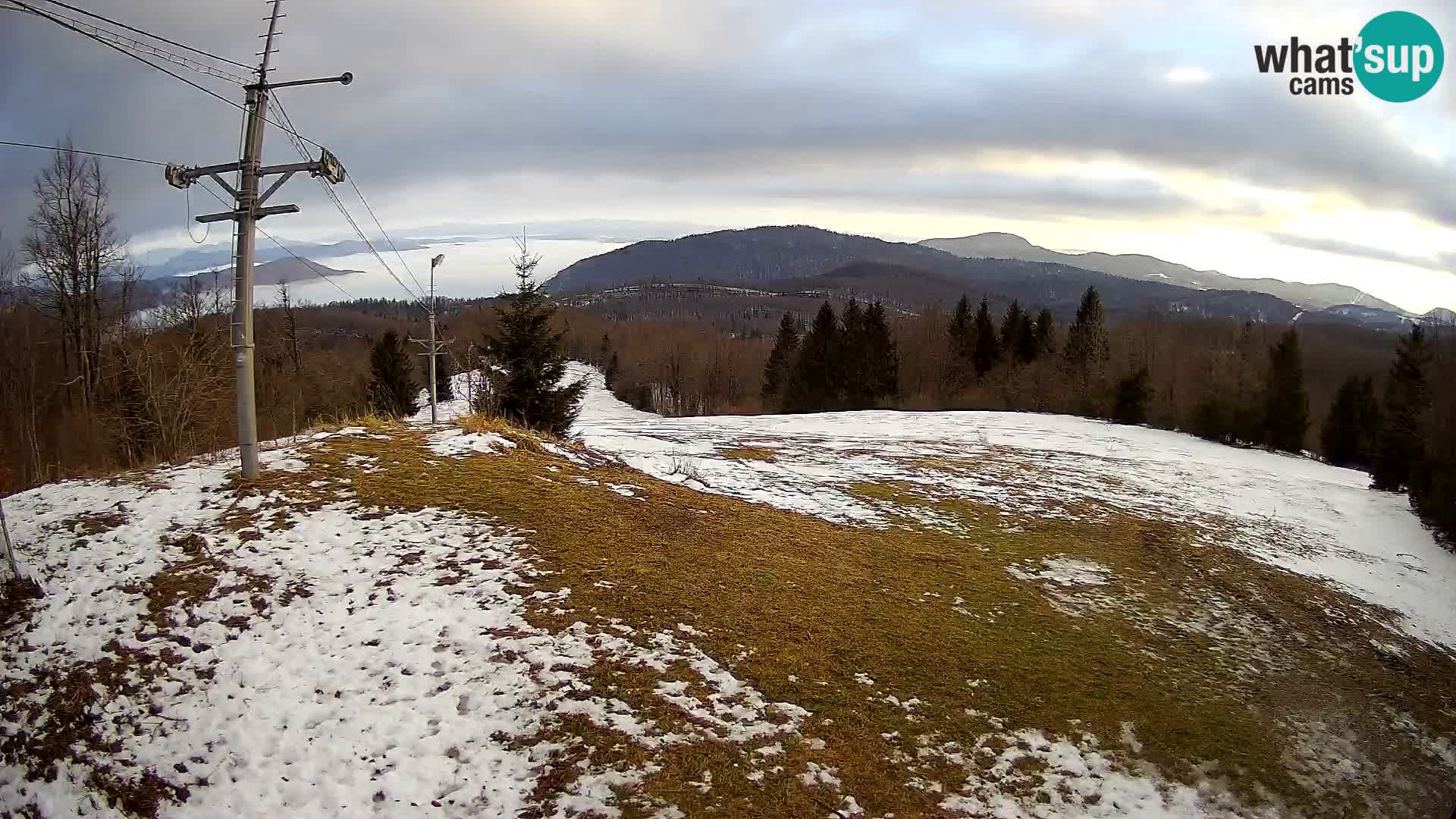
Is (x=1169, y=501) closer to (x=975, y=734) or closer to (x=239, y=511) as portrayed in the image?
(x=975, y=734)

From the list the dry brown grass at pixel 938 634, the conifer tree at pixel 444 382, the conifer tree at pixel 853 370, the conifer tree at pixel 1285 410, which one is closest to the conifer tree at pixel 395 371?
the conifer tree at pixel 444 382

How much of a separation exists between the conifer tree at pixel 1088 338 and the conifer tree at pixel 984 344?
5.71 meters

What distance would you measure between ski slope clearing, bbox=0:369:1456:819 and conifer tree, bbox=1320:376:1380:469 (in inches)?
1750

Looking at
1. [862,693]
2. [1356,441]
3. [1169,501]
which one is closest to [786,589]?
[862,693]

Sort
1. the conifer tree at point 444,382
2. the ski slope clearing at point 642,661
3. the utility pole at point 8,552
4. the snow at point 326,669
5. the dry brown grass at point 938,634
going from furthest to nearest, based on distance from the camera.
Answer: the conifer tree at point 444,382 < the utility pole at point 8,552 < the dry brown grass at point 938,634 < the ski slope clearing at point 642,661 < the snow at point 326,669

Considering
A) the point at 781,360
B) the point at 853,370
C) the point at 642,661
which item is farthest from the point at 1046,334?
the point at 642,661

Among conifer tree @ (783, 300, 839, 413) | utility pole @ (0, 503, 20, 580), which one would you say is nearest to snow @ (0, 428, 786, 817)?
utility pole @ (0, 503, 20, 580)

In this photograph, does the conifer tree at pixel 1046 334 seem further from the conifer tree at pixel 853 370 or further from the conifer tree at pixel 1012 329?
the conifer tree at pixel 853 370

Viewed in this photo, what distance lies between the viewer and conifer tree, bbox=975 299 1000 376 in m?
55.7

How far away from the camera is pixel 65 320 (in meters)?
22.3

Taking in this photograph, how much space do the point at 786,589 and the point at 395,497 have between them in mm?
5159

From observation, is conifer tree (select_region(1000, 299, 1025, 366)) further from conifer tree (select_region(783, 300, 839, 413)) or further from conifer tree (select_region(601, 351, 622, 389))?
conifer tree (select_region(601, 351, 622, 389))

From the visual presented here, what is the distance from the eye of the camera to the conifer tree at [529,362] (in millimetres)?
19906

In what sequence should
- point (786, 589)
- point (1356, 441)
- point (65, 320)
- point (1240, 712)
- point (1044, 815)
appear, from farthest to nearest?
1. point (1356, 441)
2. point (65, 320)
3. point (786, 589)
4. point (1240, 712)
5. point (1044, 815)
